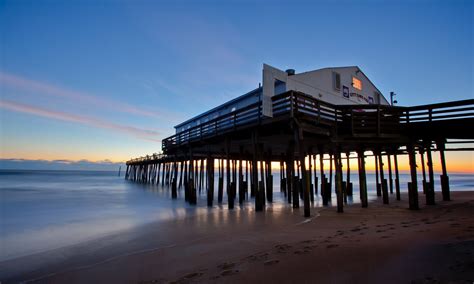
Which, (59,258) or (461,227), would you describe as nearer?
(461,227)

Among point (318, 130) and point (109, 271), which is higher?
point (318, 130)

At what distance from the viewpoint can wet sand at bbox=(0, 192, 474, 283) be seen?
3.87m

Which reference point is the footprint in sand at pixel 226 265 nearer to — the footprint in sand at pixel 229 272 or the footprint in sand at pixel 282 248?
the footprint in sand at pixel 229 272

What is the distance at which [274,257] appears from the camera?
5.03 m

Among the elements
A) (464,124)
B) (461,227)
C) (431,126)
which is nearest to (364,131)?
(431,126)

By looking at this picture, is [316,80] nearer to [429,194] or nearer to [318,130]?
[318,130]

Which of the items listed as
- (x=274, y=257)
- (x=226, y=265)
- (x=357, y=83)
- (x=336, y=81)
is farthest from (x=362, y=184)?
(x=226, y=265)

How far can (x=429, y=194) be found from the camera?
1232 cm

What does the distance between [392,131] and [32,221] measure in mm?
18055

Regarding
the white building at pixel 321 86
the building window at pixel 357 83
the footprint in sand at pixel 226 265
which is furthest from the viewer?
the building window at pixel 357 83

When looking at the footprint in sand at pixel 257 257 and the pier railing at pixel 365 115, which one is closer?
the footprint in sand at pixel 257 257

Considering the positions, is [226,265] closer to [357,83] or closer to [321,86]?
[321,86]

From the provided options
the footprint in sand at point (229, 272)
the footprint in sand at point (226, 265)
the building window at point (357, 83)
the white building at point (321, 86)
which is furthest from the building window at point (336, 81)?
the footprint in sand at point (229, 272)

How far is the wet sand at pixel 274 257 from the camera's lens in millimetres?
3872
